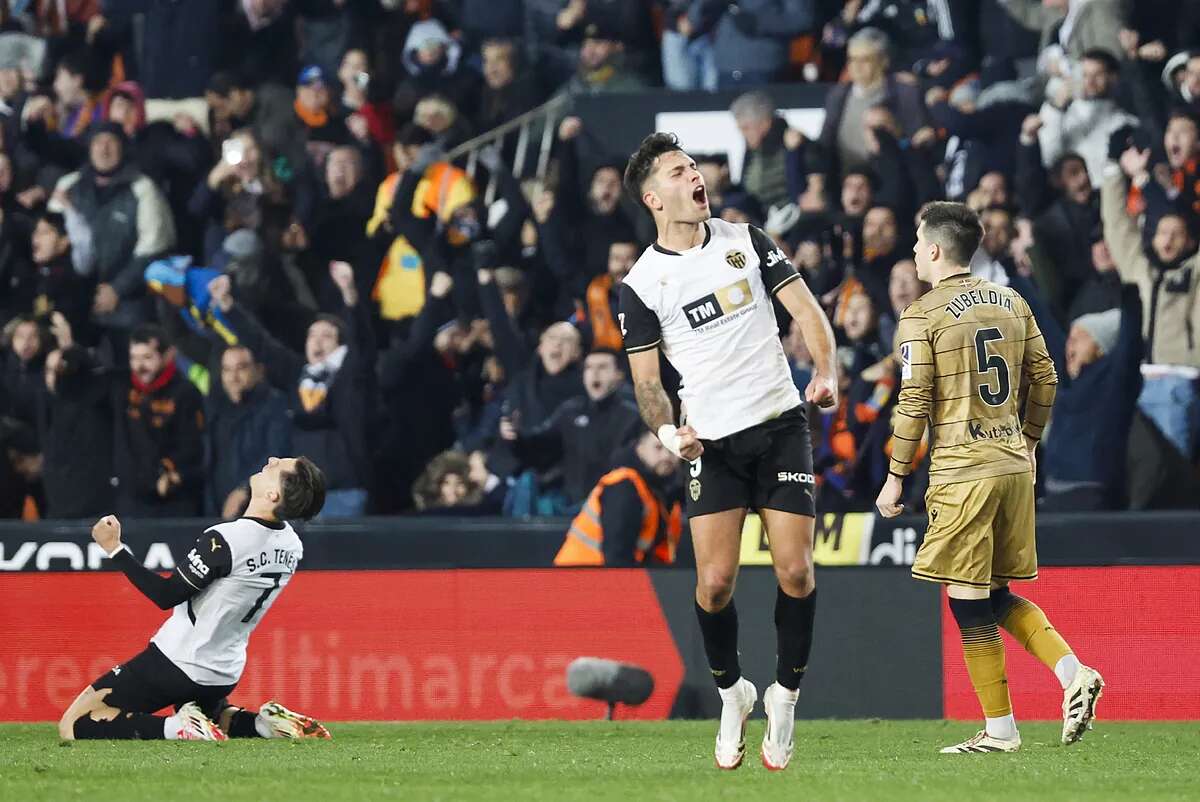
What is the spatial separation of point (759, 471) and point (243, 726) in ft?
10.5

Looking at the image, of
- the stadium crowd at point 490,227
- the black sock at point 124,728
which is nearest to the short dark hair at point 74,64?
the stadium crowd at point 490,227

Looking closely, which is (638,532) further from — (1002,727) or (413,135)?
(413,135)

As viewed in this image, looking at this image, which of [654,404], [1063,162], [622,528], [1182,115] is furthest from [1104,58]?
[654,404]

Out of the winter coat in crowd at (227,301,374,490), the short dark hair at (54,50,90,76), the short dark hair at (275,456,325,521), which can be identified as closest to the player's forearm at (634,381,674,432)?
the short dark hair at (275,456,325,521)

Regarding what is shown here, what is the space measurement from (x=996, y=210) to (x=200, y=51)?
20.6ft

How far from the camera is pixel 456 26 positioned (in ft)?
45.4

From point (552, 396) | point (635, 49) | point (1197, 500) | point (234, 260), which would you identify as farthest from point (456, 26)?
point (1197, 500)

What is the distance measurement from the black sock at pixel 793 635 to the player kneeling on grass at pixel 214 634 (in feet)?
8.85

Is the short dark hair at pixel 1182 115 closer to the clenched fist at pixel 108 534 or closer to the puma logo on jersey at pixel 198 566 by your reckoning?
the puma logo on jersey at pixel 198 566

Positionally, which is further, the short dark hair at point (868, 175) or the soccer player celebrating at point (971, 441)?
the short dark hair at point (868, 175)

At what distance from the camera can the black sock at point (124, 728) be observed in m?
7.96

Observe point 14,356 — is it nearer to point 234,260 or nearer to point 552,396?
point 234,260

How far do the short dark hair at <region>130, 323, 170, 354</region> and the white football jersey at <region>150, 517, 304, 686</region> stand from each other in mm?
4565

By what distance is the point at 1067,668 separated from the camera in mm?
6844
